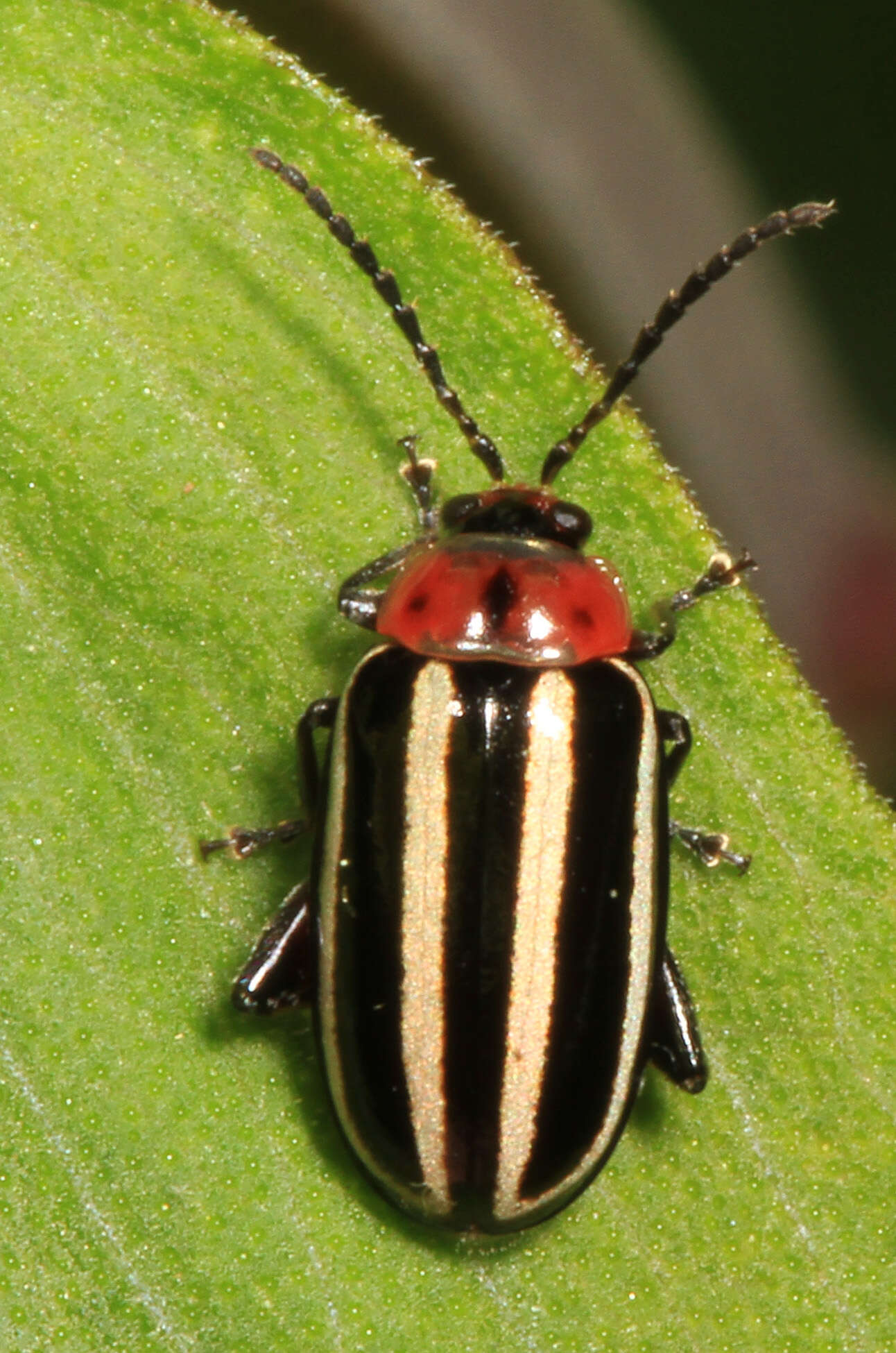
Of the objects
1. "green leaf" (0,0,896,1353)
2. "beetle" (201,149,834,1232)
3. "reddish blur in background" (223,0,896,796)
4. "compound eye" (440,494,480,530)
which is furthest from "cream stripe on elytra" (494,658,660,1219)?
"reddish blur in background" (223,0,896,796)

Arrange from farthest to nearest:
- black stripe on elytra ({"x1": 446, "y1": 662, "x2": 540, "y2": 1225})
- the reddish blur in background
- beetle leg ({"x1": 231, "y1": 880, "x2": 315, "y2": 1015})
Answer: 1. the reddish blur in background
2. beetle leg ({"x1": 231, "y1": 880, "x2": 315, "y2": 1015})
3. black stripe on elytra ({"x1": 446, "y1": 662, "x2": 540, "y2": 1225})

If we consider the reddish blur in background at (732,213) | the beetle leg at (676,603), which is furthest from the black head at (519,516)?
the reddish blur in background at (732,213)

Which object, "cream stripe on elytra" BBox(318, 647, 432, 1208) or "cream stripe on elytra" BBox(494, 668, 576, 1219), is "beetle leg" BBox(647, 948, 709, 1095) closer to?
"cream stripe on elytra" BBox(494, 668, 576, 1219)

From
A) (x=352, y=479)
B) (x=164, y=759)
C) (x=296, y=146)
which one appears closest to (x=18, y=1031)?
(x=164, y=759)

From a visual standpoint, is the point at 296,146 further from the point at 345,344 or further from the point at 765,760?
the point at 765,760

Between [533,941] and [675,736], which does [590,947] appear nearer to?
[533,941]

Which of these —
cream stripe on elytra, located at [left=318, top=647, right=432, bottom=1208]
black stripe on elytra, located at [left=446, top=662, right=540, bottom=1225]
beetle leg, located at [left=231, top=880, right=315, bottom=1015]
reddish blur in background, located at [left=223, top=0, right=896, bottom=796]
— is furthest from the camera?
reddish blur in background, located at [left=223, top=0, right=896, bottom=796]
